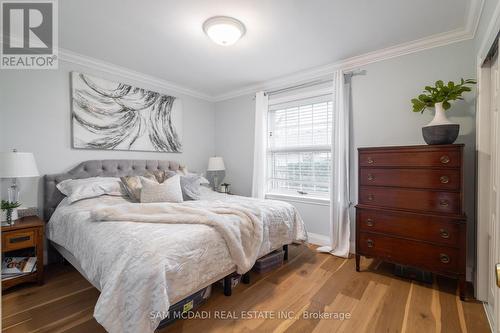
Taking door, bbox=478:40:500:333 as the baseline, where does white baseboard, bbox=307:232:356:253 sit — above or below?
below

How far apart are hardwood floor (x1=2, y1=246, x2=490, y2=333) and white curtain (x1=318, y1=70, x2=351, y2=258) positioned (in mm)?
503

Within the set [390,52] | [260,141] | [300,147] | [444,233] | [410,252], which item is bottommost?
[410,252]

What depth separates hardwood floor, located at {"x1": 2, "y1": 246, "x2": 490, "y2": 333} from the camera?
1.82 meters

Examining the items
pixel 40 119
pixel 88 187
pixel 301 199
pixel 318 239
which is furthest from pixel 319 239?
pixel 40 119

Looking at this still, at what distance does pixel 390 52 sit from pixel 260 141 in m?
2.00

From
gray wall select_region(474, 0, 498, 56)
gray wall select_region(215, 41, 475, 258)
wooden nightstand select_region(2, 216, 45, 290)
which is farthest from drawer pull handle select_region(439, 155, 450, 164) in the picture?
wooden nightstand select_region(2, 216, 45, 290)

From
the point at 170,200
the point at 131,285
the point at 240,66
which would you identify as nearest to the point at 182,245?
the point at 131,285

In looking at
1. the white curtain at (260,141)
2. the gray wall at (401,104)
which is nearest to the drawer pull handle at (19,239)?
the white curtain at (260,141)

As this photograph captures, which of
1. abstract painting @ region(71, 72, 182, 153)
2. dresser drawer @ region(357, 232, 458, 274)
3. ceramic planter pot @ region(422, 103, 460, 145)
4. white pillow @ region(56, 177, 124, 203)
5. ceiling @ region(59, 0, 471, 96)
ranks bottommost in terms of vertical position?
dresser drawer @ region(357, 232, 458, 274)

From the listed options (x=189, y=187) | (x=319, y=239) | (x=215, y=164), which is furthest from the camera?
(x=215, y=164)

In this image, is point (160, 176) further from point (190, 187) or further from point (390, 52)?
point (390, 52)

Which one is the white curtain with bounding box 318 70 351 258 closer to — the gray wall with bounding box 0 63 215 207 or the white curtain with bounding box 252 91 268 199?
the white curtain with bounding box 252 91 268 199

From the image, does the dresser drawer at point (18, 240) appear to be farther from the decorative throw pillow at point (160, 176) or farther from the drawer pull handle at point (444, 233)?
the drawer pull handle at point (444, 233)

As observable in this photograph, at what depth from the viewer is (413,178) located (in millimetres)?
2332
